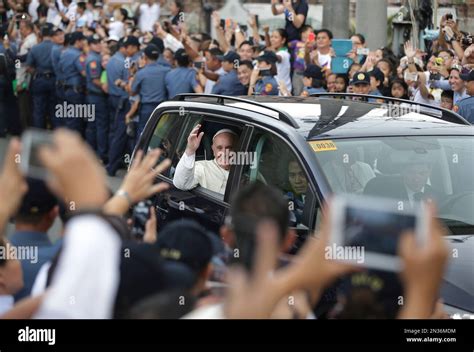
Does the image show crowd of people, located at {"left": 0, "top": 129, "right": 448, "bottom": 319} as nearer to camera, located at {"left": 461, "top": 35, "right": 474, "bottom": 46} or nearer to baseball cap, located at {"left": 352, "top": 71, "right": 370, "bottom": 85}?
baseball cap, located at {"left": 352, "top": 71, "right": 370, "bottom": 85}

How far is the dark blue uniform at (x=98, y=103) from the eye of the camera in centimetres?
1512

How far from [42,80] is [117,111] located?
3.01 metres

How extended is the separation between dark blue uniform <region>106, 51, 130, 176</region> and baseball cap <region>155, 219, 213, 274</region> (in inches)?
435

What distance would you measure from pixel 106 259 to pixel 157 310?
21cm

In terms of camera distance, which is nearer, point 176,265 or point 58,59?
point 176,265

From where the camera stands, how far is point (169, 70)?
44.0ft

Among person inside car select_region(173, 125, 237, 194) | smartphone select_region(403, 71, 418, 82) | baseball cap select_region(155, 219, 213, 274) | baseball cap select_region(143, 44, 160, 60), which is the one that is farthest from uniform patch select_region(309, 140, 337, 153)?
baseball cap select_region(143, 44, 160, 60)

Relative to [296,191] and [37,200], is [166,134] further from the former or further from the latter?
[37,200]

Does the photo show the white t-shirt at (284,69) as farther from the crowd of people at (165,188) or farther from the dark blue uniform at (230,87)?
Result: the dark blue uniform at (230,87)

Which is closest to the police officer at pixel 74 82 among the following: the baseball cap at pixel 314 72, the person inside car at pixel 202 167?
the baseball cap at pixel 314 72

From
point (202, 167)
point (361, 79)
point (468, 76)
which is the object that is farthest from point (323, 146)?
point (361, 79)
